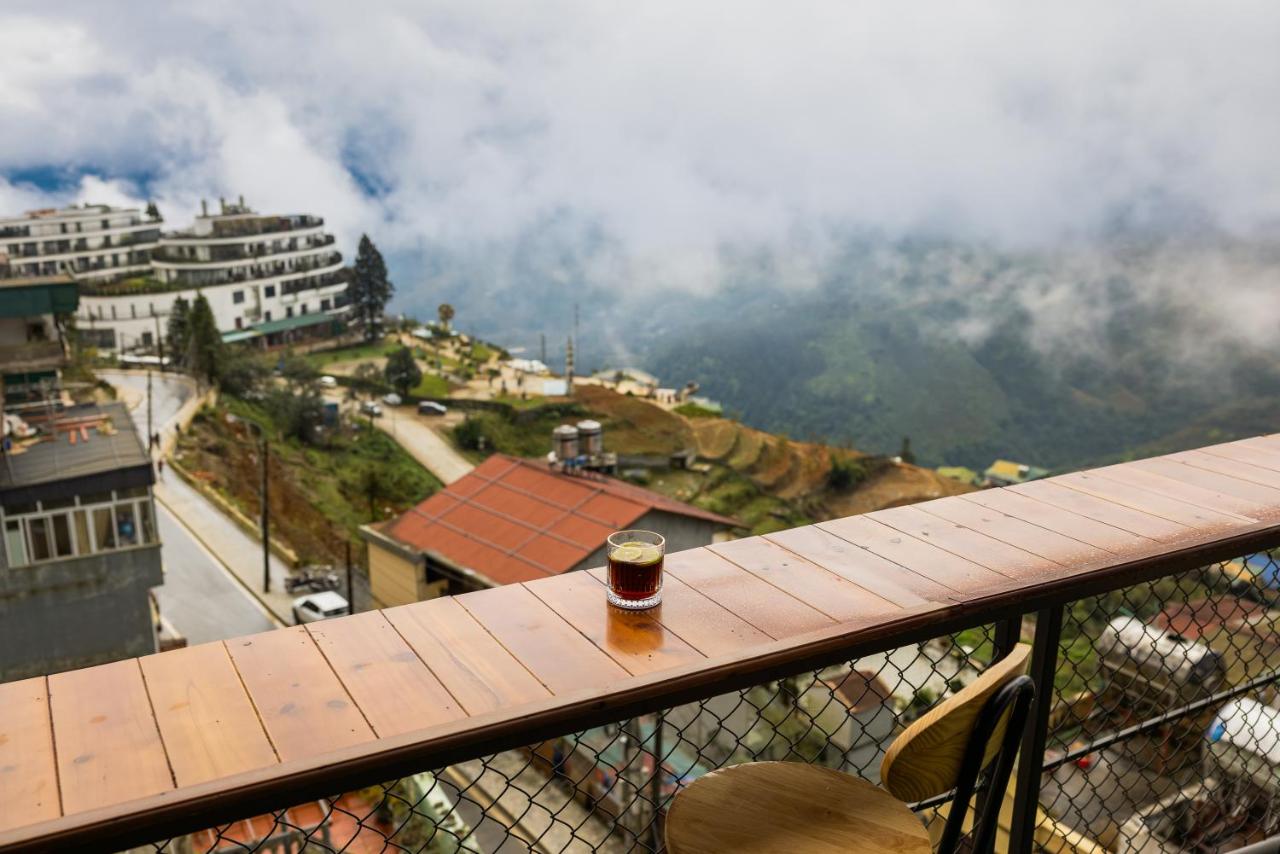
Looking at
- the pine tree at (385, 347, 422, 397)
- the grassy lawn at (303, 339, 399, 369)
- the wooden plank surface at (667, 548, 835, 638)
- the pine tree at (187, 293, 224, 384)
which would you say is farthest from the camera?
the grassy lawn at (303, 339, 399, 369)

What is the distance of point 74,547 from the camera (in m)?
12.8

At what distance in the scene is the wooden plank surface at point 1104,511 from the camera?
4.89 feet

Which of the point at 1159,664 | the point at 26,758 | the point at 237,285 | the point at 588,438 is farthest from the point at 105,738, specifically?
the point at 237,285

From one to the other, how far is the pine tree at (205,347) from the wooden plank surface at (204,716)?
113 ft

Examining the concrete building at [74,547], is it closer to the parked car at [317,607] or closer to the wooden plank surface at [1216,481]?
the parked car at [317,607]

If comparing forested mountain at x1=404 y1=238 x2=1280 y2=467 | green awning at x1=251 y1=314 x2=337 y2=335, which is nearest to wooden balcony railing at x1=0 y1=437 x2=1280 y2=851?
green awning at x1=251 y1=314 x2=337 y2=335

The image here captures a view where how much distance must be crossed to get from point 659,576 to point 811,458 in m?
36.6

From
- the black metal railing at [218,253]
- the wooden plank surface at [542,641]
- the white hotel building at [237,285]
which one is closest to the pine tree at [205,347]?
the white hotel building at [237,285]

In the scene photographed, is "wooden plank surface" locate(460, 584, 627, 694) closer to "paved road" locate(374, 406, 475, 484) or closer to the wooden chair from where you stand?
the wooden chair

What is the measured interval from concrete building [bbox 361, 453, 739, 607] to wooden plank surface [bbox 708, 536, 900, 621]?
10715 mm

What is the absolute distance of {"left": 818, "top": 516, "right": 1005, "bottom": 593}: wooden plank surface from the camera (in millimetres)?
1332

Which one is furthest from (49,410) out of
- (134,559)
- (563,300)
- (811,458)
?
(563,300)

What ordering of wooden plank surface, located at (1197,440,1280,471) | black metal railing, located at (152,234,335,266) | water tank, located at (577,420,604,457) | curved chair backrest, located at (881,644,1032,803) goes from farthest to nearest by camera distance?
black metal railing, located at (152,234,335,266), water tank, located at (577,420,604,457), wooden plank surface, located at (1197,440,1280,471), curved chair backrest, located at (881,644,1032,803)

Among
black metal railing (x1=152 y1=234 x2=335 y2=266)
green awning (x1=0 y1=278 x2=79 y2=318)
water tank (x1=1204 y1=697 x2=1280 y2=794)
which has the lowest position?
black metal railing (x1=152 y1=234 x2=335 y2=266)
